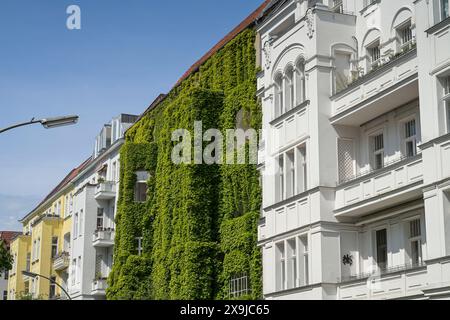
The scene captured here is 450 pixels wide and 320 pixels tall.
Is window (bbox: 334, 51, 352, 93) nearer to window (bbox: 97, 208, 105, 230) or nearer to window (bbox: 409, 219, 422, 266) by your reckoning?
window (bbox: 409, 219, 422, 266)

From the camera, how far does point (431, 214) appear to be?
22.4 meters

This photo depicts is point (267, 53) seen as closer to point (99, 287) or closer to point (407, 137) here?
point (407, 137)

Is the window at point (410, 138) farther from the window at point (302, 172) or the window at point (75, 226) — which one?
the window at point (75, 226)

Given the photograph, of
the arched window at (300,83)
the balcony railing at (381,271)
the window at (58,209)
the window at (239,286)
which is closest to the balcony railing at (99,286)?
the window at (58,209)

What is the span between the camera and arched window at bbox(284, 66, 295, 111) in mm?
31077

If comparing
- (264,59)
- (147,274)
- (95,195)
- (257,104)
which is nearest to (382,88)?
(264,59)

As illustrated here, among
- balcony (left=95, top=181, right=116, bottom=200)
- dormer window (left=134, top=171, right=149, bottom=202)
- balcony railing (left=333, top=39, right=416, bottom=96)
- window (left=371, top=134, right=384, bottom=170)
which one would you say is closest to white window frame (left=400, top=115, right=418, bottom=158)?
window (left=371, top=134, right=384, bottom=170)

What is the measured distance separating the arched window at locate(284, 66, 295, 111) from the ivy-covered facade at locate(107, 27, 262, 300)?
4695 mm

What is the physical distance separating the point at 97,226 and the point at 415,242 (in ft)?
124

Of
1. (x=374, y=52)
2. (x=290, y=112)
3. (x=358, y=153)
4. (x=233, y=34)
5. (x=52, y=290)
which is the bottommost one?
(x=52, y=290)

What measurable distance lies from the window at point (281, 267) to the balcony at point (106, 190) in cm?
3044

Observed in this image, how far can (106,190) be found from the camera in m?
59.5

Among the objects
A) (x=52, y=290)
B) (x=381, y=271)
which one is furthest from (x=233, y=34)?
(x=52, y=290)
